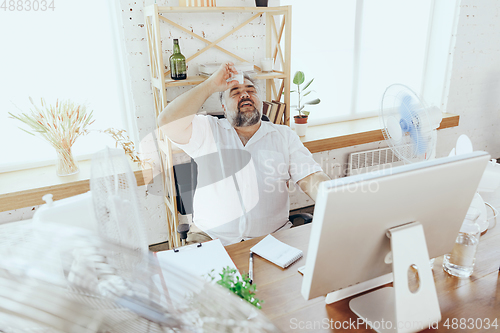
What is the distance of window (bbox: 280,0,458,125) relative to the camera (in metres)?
2.82

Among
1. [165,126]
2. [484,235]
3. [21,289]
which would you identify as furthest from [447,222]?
[165,126]

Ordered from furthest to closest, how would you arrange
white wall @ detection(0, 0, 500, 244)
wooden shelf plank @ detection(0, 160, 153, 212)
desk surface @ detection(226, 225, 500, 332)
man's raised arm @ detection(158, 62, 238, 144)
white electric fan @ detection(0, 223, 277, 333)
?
white wall @ detection(0, 0, 500, 244) → wooden shelf plank @ detection(0, 160, 153, 212) → man's raised arm @ detection(158, 62, 238, 144) → desk surface @ detection(226, 225, 500, 332) → white electric fan @ detection(0, 223, 277, 333)

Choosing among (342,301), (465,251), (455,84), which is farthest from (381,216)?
(455,84)

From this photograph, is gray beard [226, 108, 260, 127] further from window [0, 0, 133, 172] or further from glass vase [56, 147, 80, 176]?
glass vase [56, 147, 80, 176]

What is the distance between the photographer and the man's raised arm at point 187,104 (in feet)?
5.60

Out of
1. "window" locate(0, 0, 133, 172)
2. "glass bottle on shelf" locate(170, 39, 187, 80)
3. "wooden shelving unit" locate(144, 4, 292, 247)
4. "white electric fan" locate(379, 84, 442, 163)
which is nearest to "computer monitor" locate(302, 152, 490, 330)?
"white electric fan" locate(379, 84, 442, 163)

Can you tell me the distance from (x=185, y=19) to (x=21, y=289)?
7.53 ft

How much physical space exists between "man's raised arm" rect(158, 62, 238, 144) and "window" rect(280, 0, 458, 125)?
1233 mm

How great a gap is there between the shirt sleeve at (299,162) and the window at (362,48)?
1.03 m

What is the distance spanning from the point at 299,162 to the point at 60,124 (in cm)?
140

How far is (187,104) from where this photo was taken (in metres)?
1.71

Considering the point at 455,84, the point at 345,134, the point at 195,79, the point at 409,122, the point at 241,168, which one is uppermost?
the point at 195,79

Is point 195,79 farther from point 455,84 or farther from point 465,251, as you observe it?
point 455,84

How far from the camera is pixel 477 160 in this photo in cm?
86
